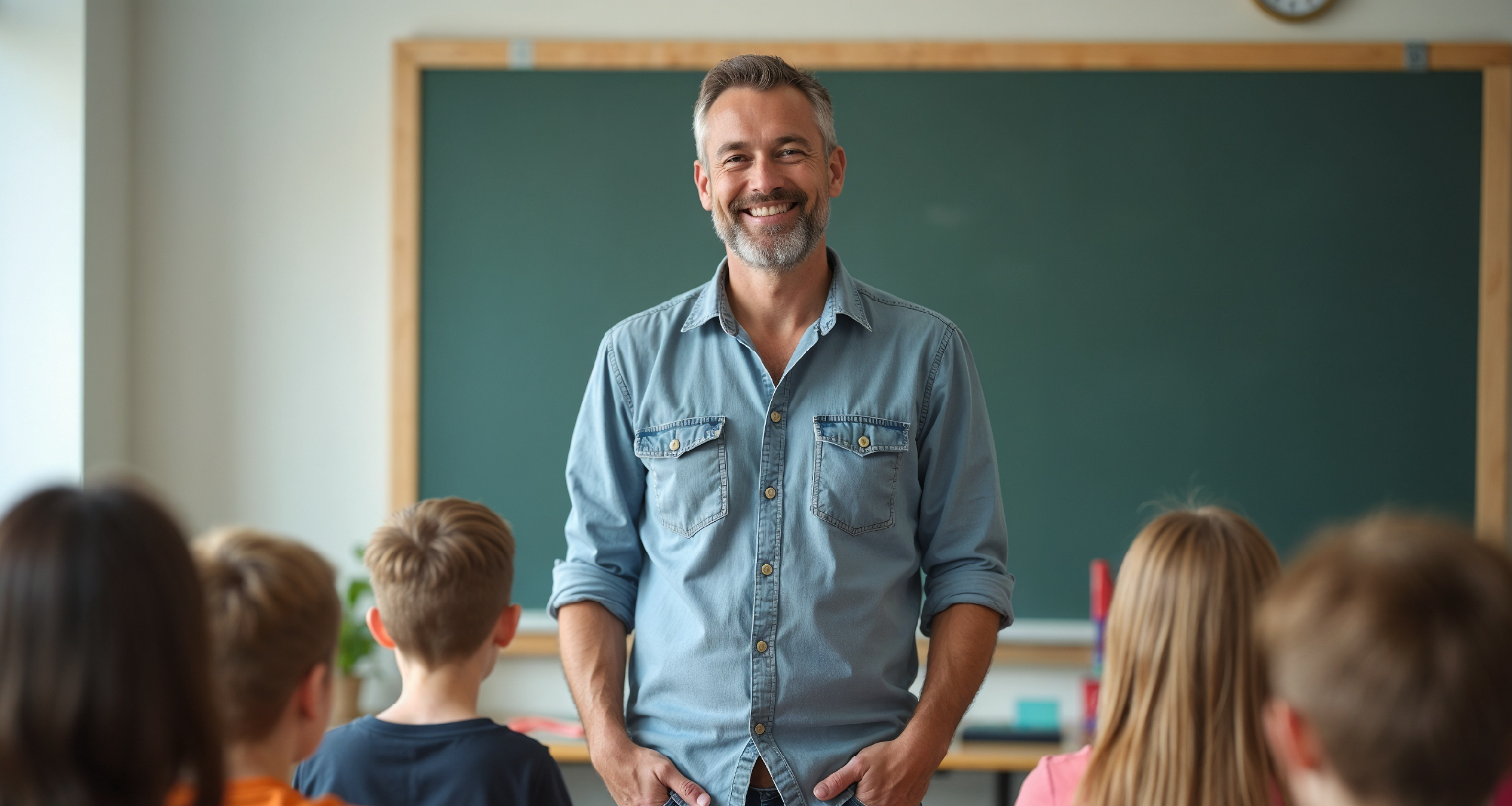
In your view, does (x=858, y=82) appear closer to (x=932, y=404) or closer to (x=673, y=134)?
(x=673, y=134)

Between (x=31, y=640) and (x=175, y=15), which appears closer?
(x=31, y=640)

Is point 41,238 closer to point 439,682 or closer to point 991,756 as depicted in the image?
point 439,682

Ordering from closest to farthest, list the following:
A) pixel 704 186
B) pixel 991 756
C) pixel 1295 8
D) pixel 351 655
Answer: pixel 704 186 < pixel 991 756 < pixel 351 655 < pixel 1295 8

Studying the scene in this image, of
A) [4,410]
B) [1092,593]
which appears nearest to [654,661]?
[1092,593]

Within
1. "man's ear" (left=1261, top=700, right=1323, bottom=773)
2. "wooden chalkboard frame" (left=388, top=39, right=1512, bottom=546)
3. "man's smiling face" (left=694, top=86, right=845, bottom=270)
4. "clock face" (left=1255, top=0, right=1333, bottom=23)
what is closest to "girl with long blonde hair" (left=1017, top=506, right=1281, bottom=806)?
"man's ear" (left=1261, top=700, right=1323, bottom=773)

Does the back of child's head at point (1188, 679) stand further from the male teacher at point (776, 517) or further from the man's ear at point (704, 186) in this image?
the man's ear at point (704, 186)

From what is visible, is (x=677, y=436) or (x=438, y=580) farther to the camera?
(x=677, y=436)

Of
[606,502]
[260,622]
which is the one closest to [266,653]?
[260,622]

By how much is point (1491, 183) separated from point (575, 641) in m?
3.00

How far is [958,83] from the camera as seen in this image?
321cm

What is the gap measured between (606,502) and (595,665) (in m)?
0.24

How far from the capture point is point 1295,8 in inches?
125

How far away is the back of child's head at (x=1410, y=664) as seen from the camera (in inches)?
30.2

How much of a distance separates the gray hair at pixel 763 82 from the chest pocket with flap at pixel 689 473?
42cm
